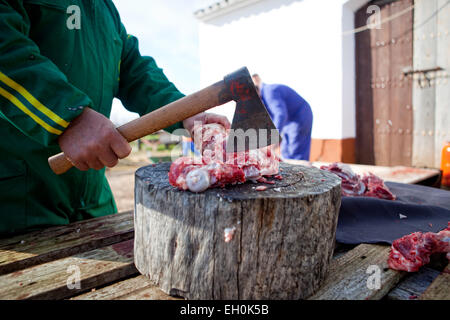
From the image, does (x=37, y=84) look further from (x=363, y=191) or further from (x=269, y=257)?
(x=363, y=191)

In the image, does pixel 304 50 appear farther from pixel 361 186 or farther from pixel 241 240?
pixel 241 240

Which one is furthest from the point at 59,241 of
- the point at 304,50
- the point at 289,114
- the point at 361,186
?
the point at 304,50

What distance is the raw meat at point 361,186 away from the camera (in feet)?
8.03

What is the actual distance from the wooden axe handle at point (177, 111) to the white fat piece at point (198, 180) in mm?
359

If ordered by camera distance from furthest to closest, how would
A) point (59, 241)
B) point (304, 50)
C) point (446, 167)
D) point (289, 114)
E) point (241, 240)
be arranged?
point (304, 50) → point (289, 114) → point (446, 167) → point (59, 241) → point (241, 240)

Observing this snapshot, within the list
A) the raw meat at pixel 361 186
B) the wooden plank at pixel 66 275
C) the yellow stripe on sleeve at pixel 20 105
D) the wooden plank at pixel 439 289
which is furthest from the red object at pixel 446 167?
the yellow stripe on sleeve at pixel 20 105

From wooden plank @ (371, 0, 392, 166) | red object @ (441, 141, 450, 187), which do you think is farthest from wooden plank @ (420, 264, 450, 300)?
wooden plank @ (371, 0, 392, 166)

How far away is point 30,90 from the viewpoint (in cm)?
123

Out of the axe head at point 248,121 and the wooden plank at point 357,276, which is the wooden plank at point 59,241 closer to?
the axe head at point 248,121

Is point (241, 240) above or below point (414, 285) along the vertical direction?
above

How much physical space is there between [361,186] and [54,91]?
7.47ft

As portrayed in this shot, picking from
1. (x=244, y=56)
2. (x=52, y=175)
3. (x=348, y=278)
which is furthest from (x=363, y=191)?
(x=244, y=56)
